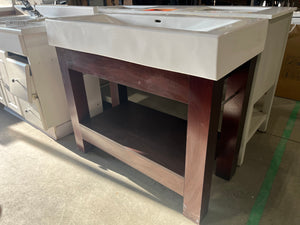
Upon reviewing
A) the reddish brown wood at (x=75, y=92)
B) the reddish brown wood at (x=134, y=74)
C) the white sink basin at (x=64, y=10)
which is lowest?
the reddish brown wood at (x=75, y=92)

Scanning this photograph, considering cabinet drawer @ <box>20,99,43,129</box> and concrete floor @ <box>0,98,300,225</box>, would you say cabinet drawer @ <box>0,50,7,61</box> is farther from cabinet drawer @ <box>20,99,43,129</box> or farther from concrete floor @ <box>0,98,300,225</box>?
concrete floor @ <box>0,98,300,225</box>

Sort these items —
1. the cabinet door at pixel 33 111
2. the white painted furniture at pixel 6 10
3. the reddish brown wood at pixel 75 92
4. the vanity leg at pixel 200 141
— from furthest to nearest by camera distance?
the white painted furniture at pixel 6 10
the cabinet door at pixel 33 111
the reddish brown wood at pixel 75 92
the vanity leg at pixel 200 141

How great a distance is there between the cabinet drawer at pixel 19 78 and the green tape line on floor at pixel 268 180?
1.53 m

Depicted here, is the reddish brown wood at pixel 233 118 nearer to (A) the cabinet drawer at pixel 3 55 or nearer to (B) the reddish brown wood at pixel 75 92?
(B) the reddish brown wood at pixel 75 92

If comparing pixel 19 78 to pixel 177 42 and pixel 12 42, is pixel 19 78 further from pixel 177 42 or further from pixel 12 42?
pixel 177 42

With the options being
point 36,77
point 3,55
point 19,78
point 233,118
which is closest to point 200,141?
point 233,118

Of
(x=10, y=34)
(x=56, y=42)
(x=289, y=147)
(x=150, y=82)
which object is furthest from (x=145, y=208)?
(x=10, y=34)

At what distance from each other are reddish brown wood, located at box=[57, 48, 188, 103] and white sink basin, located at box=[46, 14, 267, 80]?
63 mm

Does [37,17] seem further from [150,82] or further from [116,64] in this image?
[150,82]

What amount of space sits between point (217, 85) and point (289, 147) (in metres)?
1.17

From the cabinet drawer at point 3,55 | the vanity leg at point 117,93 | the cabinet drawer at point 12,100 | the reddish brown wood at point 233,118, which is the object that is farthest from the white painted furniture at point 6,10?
the reddish brown wood at point 233,118

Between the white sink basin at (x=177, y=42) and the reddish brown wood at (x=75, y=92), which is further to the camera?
the reddish brown wood at (x=75, y=92)

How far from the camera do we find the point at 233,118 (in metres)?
1.18

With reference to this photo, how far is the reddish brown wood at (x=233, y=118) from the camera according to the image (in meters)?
1.10
